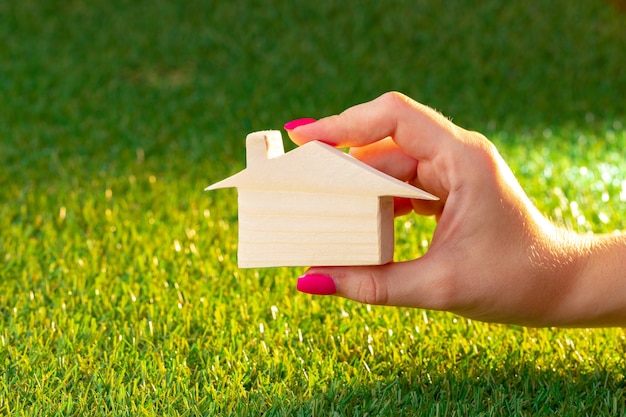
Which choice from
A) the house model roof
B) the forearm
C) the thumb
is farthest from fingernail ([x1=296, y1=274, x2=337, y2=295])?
the forearm

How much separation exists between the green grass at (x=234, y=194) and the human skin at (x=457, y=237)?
21 centimetres

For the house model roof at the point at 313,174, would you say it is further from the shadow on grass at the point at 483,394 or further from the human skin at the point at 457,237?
the shadow on grass at the point at 483,394

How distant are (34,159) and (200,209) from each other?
30.2 inches

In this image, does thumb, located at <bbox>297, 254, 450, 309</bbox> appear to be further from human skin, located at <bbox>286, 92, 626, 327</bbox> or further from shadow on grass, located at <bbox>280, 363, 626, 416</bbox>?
shadow on grass, located at <bbox>280, 363, 626, 416</bbox>

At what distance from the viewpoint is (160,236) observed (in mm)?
2285

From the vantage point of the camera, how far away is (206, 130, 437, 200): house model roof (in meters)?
1.31

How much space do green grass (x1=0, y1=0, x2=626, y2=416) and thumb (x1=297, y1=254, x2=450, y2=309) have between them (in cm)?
21

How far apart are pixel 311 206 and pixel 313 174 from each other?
0.17 feet

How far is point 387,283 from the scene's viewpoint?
1344 mm

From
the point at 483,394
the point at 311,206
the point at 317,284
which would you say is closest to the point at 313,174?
the point at 311,206

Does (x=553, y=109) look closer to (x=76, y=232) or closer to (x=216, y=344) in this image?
(x=76, y=232)

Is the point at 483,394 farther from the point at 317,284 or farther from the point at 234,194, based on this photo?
the point at 234,194

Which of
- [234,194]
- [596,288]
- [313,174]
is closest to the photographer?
[313,174]

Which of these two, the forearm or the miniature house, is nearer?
the miniature house
